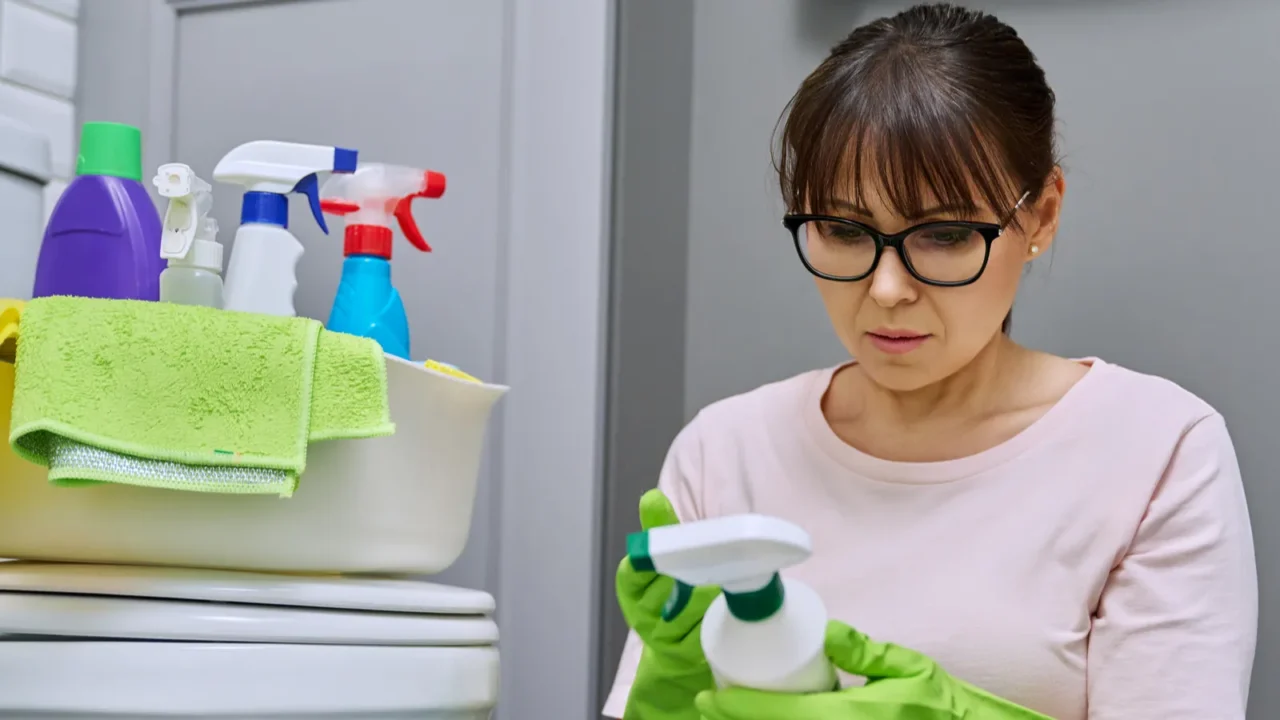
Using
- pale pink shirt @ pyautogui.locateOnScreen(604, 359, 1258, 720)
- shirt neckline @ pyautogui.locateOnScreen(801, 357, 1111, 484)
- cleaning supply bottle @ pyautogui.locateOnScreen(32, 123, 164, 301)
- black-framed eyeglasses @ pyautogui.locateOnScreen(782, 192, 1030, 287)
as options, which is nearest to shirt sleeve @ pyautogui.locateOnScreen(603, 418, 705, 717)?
pale pink shirt @ pyautogui.locateOnScreen(604, 359, 1258, 720)

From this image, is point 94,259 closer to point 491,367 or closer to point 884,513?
point 491,367

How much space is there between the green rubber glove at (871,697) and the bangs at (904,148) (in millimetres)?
300

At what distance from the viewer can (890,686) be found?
2.23 feet

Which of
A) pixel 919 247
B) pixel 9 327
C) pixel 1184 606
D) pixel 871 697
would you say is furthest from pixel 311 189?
pixel 1184 606

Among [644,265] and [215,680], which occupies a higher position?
[644,265]

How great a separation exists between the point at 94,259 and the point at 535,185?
451mm

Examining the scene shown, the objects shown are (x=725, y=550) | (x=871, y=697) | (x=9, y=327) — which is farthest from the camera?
(x=9, y=327)

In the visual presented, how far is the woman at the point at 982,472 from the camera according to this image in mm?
791

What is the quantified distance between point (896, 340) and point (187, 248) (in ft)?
1.81

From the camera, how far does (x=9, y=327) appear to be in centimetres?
77

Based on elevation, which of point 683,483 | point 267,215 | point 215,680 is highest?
point 267,215


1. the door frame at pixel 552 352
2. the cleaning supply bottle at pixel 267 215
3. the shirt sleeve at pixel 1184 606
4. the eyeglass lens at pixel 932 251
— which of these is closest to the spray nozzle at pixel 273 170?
the cleaning supply bottle at pixel 267 215

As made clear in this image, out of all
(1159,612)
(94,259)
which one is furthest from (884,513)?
(94,259)

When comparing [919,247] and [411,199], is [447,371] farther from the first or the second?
[919,247]
